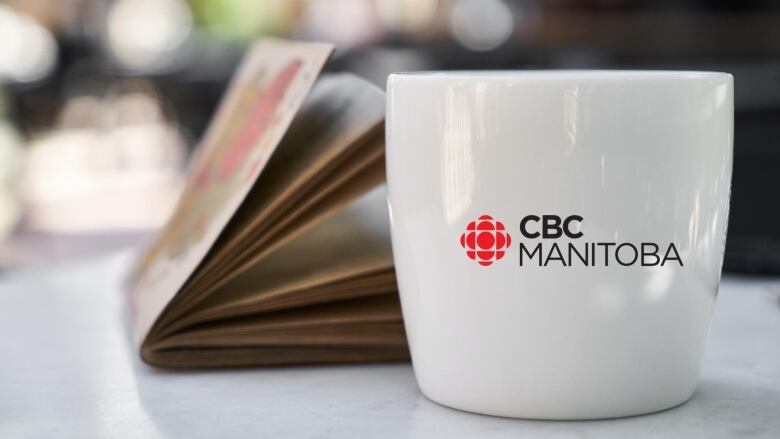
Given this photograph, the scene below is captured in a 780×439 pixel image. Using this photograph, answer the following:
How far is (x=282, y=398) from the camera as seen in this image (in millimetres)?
428

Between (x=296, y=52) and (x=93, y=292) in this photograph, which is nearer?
(x=296, y=52)

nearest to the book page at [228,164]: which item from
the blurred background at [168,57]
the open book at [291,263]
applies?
the open book at [291,263]

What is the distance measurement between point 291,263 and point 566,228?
161mm

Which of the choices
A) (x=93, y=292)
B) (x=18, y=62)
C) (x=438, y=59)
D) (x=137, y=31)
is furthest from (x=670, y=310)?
(x=137, y=31)

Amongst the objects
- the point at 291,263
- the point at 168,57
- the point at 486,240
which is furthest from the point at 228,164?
the point at 168,57

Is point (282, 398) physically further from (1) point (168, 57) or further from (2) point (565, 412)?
(1) point (168, 57)

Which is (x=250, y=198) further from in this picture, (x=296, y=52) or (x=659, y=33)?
(x=659, y=33)

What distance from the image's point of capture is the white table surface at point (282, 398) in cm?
39

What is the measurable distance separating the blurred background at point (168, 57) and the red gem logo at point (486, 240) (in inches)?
90.4

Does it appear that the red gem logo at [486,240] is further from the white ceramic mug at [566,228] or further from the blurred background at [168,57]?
the blurred background at [168,57]

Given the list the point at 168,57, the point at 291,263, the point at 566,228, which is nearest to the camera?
the point at 566,228

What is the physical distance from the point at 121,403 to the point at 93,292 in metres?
0.24

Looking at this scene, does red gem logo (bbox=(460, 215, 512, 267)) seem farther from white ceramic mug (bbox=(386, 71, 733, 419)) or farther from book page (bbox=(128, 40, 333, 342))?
book page (bbox=(128, 40, 333, 342))

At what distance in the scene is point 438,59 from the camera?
3.09 meters
